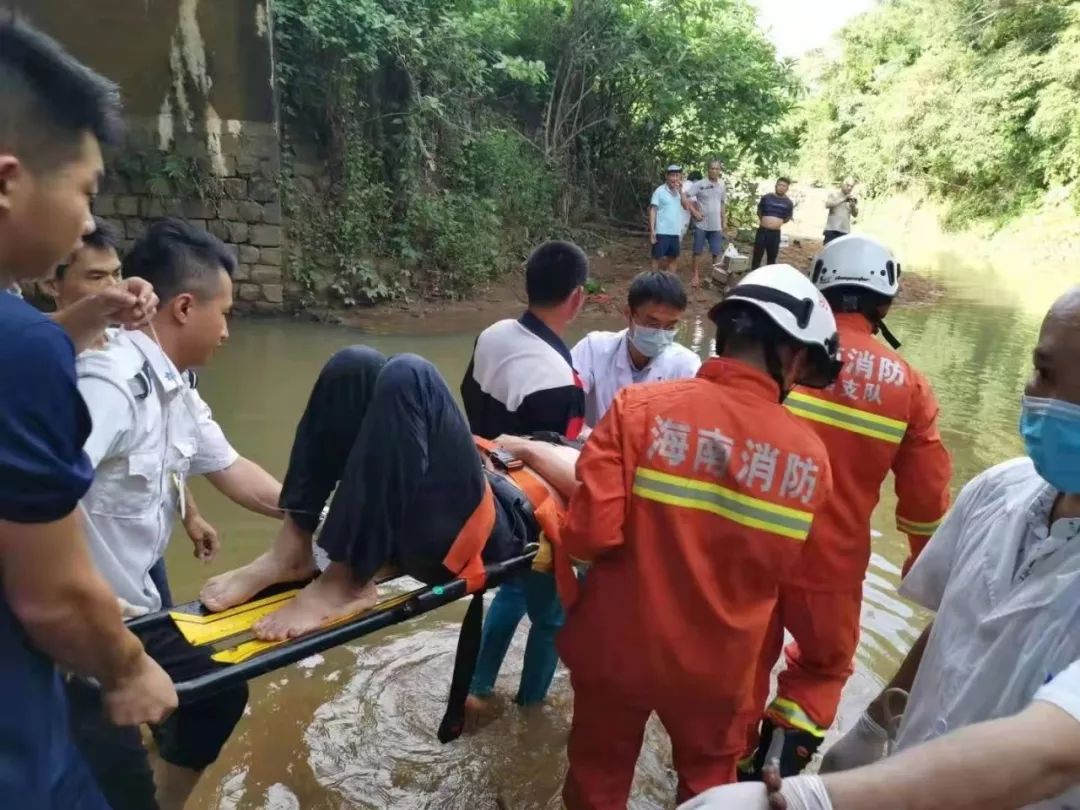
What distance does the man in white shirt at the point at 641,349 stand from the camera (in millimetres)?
3418

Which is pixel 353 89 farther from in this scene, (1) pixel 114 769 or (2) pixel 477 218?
(1) pixel 114 769

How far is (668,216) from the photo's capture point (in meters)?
12.3

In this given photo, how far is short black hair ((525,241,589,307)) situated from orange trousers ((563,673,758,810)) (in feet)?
4.47

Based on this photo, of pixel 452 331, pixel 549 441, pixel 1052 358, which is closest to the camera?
pixel 1052 358

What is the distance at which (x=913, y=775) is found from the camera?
1.14 metres

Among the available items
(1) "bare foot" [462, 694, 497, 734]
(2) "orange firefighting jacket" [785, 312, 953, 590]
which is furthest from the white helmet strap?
(1) "bare foot" [462, 694, 497, 734]

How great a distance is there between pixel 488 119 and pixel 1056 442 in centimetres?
1280

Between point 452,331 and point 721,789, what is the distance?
359 inches

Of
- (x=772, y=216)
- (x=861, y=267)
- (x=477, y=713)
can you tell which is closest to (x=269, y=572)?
(x=477, y=713)

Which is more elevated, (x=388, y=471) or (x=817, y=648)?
(x=388, y=471)

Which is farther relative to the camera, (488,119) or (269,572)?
(488,119)

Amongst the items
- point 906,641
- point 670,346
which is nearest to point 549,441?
point 670,346

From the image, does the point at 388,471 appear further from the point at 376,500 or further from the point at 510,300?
the point at 510,300

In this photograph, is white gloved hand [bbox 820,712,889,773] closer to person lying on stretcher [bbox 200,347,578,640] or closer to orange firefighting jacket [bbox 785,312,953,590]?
orange firefighting jacket [bbox 785,312,953,590]
